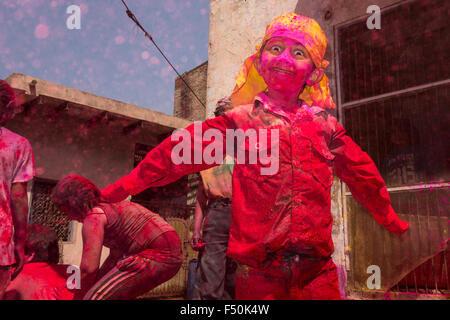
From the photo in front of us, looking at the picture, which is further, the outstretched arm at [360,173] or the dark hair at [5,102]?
the dark hair at [5,102]

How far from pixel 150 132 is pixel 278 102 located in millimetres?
6301

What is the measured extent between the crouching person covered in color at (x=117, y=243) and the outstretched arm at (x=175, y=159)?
0.11m

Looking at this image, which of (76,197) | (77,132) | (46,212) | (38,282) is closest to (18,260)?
(38,282)

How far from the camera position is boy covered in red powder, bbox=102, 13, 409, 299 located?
179 cm

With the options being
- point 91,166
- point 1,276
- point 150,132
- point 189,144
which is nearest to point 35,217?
point 91,166

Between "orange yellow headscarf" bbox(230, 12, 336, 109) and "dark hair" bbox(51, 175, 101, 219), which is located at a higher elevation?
"orange yellow headscarf" bbox(230, 12, 336, 109)

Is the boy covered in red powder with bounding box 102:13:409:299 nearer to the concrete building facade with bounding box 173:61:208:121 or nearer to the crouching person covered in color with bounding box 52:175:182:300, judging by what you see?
the crouching person covered in color with bounding box 52:175:182:300

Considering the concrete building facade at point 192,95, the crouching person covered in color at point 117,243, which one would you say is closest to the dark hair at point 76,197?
the crouching person covered in color at point 117,243

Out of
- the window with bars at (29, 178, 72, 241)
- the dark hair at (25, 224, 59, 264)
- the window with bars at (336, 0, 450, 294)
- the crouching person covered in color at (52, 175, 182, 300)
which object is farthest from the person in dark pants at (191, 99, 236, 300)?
the window with bars at (29, 178, 72, 241)

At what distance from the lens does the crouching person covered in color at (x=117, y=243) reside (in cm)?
189

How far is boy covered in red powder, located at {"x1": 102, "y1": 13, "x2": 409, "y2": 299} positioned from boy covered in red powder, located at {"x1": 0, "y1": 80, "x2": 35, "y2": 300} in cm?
53

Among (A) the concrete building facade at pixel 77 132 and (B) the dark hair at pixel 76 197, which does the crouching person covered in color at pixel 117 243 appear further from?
(A) the concrete building facade at pixel 77 132

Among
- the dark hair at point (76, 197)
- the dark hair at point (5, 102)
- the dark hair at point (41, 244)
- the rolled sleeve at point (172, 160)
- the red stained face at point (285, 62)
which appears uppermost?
the red stained face at point (285, 62)

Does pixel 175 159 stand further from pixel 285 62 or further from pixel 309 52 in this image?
pixel 309 52
